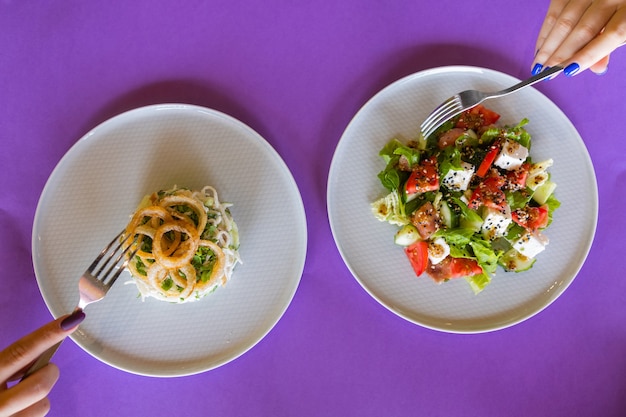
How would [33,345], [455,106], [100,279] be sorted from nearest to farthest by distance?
[33,345] → [100,279] → [455,106]

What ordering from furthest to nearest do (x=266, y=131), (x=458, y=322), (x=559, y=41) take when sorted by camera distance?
(x=266, y=131) < (x=458, y=322) < (x=559, y=41)

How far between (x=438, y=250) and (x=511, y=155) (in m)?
0.61

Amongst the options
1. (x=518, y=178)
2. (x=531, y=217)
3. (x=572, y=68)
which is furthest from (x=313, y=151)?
(x=572, y=68)

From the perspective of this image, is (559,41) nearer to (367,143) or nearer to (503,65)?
(503,65)

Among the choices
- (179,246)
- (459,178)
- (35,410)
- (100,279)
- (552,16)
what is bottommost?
(35,410)

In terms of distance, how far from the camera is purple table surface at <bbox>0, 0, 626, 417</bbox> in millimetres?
2682

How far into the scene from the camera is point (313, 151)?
8.99ft

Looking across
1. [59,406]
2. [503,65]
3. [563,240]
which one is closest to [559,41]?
[503,65]

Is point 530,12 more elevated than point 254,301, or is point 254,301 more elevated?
point 530,12

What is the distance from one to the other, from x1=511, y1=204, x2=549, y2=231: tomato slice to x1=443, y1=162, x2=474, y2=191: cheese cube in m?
0.30

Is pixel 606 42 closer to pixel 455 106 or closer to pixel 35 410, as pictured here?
pixel 455 106

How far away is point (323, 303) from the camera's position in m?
2.70

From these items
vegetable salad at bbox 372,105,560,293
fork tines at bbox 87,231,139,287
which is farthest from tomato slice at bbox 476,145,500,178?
fork tines at bbox 87,231,139,287

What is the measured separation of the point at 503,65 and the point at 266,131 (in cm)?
142
